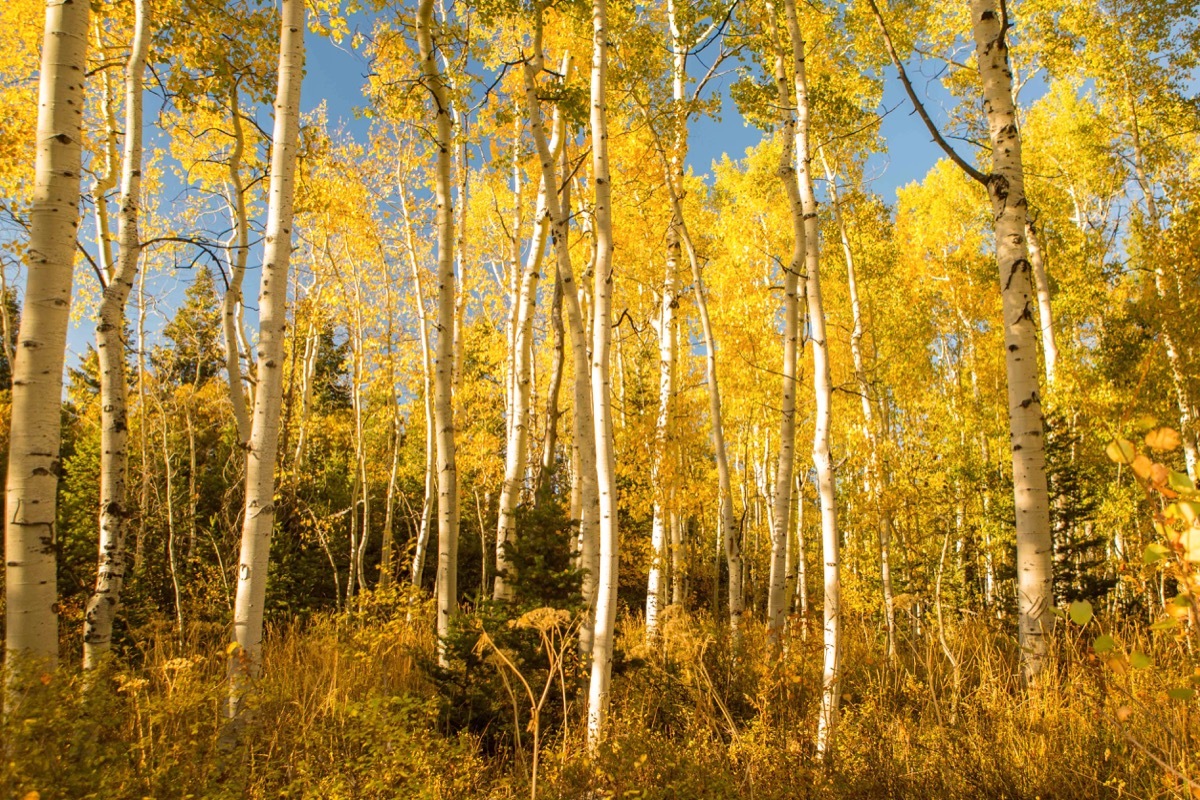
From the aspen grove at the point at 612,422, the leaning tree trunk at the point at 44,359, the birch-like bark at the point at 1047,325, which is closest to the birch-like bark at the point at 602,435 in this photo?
the aspen grove at the point at 612,422

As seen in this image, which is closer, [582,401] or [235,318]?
[582,401]

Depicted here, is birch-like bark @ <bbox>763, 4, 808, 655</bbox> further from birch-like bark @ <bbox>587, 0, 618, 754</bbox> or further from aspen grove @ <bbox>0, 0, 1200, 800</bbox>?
birch-like bark @ <bbox>587, 0, 618, 754</bbox>

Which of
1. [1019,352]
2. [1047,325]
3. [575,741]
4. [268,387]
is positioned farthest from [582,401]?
[1047,325]

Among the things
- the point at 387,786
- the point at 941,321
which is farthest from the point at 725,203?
the point at 387,786

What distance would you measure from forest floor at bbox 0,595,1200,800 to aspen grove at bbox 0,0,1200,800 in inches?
1.3

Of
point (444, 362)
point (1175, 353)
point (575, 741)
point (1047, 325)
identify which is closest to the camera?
point (575, 741)

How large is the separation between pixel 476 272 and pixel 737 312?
5.31 m

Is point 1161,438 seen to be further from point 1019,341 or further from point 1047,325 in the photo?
point 1047,325

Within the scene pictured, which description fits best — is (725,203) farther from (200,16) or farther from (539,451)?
(200,16)

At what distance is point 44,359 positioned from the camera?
299cm

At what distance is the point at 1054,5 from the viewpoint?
30.3 ft

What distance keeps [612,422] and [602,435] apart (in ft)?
6.72

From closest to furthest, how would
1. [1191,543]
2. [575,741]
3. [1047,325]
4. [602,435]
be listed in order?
1. [1191,543]
2. [575,741]
3. [602,435]
4. [1047,325]

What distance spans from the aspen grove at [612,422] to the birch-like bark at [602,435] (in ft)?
0.09
